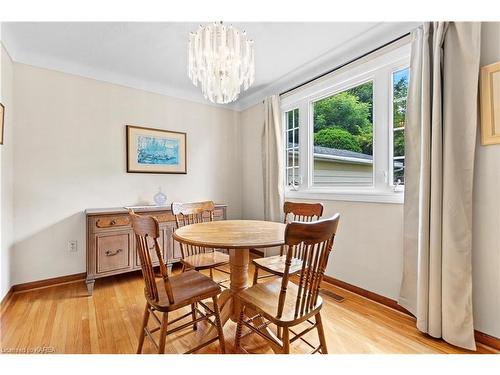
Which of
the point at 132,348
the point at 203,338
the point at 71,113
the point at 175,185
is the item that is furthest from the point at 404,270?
the point at 71,113

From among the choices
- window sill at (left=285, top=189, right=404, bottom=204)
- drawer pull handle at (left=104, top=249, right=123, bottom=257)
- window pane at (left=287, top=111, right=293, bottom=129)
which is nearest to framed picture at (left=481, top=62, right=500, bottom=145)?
window sill at (left=285, top=189, right=404, bottom=204)

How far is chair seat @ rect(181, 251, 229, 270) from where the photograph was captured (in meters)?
1.87

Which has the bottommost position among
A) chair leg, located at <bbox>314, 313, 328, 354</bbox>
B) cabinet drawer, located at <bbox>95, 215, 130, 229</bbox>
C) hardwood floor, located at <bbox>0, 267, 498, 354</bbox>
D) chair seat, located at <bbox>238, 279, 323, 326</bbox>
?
hardwood floor, located at <bbox>0, 267, 498, 354</bbox>

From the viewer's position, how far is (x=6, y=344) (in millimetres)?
1589

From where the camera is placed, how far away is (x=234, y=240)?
1.43 metres

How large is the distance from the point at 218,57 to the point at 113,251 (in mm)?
2137

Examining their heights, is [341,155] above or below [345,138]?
below

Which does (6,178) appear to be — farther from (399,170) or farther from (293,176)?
(399,170)

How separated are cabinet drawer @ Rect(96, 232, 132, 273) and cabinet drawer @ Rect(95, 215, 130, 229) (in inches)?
3.3

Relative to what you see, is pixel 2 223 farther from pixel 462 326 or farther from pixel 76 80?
pixel 462 326

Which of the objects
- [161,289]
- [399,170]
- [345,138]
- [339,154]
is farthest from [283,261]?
[345,138]

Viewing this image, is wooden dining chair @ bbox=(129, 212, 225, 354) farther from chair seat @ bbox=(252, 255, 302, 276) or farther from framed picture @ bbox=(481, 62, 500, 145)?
framed picture @ bbox=(481, 62, 500, 145)

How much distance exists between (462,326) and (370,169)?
1340 mm

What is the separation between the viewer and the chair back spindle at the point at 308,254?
1022 mm
